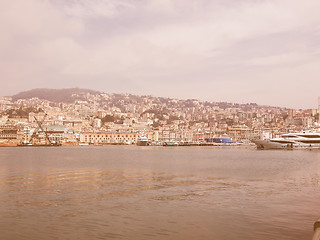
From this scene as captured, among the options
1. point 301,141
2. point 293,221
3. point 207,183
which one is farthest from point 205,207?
point 301,141

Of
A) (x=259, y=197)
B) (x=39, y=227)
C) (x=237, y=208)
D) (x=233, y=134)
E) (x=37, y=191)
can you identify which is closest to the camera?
(x=39, y=227)

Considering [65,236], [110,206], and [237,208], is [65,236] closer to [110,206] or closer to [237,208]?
[110,206]

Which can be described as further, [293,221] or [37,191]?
[37,191]

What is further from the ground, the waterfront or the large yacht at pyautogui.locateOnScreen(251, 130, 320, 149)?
the large yacht at pyautogui.locateOnScreen(251, 130, 320, 149)

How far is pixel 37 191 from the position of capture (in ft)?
56.9

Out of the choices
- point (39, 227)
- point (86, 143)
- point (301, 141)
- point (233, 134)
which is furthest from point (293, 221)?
point (233, 134)

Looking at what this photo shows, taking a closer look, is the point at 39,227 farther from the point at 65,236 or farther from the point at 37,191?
the point at 37,191

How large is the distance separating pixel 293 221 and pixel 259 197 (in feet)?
14.3

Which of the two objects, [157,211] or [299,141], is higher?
[299,141]

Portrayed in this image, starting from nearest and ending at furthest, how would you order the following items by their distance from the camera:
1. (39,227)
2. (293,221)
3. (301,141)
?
(39,227) → (293,221) → (301,141)

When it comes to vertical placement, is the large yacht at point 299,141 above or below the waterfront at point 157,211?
above

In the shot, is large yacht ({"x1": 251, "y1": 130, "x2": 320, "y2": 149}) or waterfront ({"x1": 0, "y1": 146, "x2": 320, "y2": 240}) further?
large yacht ({"x1": 251, "y1": 130, "x2": 320, "y2": 149})

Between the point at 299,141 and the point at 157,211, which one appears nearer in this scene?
the point at 157,211

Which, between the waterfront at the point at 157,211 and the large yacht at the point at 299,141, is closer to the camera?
the waterfront at the point at 157,211
